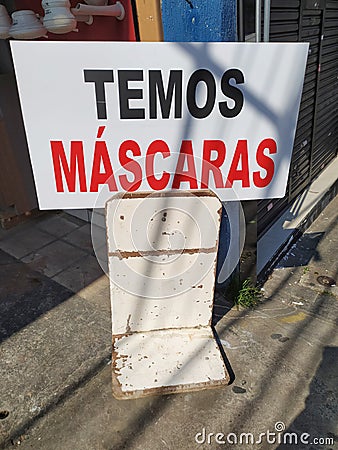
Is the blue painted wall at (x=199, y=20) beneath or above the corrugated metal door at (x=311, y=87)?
above

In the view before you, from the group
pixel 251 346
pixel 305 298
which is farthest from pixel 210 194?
pixel 305 298

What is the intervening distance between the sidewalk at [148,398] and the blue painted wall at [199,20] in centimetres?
218

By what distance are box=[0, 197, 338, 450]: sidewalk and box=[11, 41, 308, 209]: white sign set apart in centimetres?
136

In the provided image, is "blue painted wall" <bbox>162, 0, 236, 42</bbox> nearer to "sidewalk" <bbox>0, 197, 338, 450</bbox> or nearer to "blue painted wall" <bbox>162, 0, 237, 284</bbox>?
"blue painted wall" <bbox>162, 0, 237, 284</bbox>

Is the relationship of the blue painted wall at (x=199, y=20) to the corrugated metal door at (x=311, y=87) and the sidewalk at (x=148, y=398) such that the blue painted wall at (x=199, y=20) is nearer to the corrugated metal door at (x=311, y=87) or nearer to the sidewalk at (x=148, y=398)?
the corrugated metal door at (x=311, y=87)

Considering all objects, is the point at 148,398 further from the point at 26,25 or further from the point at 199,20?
the point at 26,25

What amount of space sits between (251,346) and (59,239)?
266cm

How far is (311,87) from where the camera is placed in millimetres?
4418

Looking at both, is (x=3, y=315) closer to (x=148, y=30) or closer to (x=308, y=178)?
(x=148, y=30)

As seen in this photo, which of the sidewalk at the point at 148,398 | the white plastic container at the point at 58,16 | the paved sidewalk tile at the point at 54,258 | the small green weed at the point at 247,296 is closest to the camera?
the sidewalk at the point at 148,398

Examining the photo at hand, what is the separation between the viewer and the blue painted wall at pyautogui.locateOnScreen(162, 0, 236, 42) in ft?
7.52

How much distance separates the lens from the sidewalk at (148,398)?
2.17 metres

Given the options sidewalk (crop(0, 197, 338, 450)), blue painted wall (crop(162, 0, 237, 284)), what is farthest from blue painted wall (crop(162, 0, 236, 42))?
sidewalk (crop(0, 197, 338, 450))

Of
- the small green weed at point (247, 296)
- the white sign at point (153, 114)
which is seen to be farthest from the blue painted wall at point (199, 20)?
the small green weed at point (247, 296)
